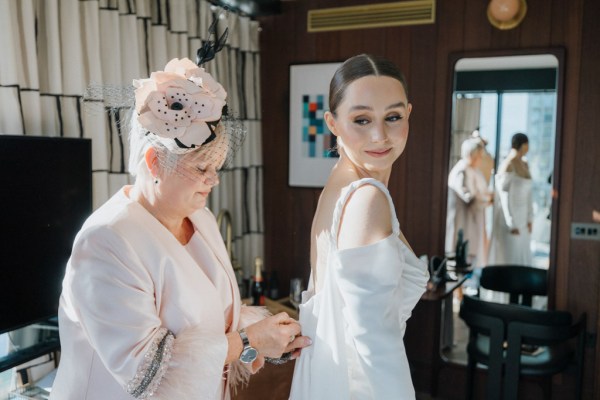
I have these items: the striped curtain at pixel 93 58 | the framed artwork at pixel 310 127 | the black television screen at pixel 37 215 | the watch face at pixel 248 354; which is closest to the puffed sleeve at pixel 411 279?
the watch face at pixel 248 354

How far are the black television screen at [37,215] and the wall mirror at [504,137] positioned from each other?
206 centimetres

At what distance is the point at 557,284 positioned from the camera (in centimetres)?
293

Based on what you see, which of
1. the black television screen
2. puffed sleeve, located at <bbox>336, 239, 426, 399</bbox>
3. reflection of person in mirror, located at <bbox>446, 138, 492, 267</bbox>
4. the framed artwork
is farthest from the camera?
the framed artwork

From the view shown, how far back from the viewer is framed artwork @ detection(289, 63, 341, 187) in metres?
3.41

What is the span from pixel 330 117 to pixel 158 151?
1.32ft

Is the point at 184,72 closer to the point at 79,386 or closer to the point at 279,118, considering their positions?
the point at 79,386

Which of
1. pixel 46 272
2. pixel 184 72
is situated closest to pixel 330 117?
pixel 184 72

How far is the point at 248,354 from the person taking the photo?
1.22m

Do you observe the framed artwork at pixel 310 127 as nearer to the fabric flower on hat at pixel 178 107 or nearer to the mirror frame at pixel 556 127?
the mirror frame at pixel 556 127

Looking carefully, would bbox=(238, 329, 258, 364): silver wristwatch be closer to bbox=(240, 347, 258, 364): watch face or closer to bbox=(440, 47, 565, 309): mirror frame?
bbox=(240, 347, 258, 364): watch face

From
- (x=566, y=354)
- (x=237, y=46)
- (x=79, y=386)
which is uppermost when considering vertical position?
(x=237, y=46)

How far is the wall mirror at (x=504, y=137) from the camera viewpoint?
113 inches

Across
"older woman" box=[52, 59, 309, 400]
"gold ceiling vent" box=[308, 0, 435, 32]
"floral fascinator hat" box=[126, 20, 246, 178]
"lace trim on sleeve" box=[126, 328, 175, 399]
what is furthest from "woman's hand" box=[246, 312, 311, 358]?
"gold ceiling vent" box=[308, 0, 435, 32]

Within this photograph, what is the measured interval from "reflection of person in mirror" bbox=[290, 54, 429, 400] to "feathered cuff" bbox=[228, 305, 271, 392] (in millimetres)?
154
